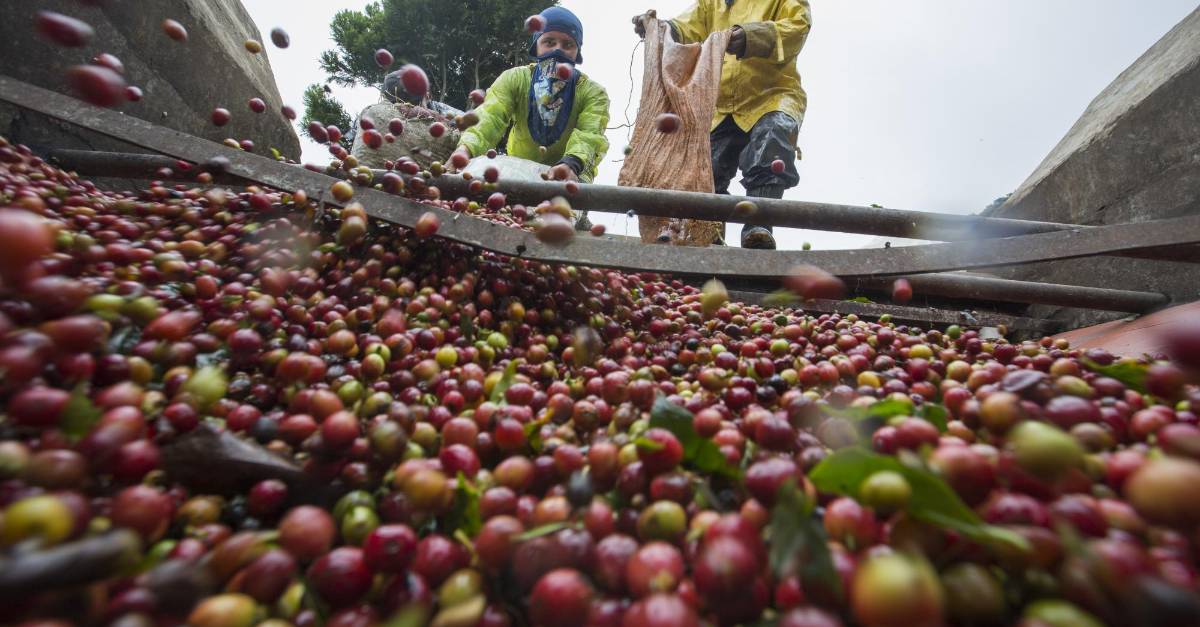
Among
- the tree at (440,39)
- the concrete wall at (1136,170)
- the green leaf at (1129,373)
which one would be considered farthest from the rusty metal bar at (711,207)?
the tree at (440,39)

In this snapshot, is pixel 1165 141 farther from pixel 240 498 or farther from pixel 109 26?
pixel 109 26

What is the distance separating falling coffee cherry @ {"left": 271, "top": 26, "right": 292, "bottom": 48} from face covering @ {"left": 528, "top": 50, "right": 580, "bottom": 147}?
347 cm

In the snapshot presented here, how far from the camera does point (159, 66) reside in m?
3.46

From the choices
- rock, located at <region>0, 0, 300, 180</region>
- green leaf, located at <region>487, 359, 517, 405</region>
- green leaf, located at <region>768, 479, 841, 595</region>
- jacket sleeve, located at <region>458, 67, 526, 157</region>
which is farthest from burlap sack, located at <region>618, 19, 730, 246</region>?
rock, located at <region>0, 0, 300, 180</region>

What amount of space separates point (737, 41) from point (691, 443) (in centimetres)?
432

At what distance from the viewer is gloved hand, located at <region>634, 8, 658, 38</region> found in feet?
13.8

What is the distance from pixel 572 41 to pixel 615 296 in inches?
181

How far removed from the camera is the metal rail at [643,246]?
215 cm

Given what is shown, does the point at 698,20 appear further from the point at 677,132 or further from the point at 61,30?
the point at 61,30

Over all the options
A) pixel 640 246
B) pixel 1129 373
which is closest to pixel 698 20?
pixel 640 246

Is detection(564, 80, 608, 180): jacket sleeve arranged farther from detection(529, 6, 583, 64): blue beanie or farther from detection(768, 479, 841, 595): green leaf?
detection(768, 479, 841, 595): green leaf

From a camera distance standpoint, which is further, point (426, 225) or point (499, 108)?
point (499, 108)

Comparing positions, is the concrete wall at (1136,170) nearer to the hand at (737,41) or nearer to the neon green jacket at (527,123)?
the hand at (737,41)

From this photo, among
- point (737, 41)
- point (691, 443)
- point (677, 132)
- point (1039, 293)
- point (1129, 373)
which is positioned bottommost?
point (691, 443)
